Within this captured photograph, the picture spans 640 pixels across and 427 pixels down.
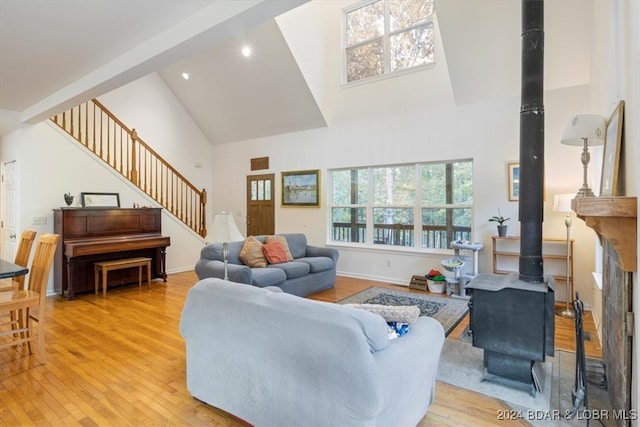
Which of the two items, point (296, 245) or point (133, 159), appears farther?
point (133, 159)

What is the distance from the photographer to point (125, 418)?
2.05m

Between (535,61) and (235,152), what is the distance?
639cm

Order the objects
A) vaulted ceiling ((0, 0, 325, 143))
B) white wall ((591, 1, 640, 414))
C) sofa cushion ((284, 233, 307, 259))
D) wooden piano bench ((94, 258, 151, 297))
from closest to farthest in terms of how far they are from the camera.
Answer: white wall ((591, 1, 640, 414)) → vaulted ceiling ((0, 0, 325, 143)) → wooden piano bench ((94, 258, 151, 297)) → sofa cushion ((284, 233, 307, 259))

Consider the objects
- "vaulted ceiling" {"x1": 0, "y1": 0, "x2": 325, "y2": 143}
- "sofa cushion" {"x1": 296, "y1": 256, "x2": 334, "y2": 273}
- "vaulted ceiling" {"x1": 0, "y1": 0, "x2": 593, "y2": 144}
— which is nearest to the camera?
"vaulted ceiling" {"x1": 0, "y1": 0, "x2": 325, "y2": 143}

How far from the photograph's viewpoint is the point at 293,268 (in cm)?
464

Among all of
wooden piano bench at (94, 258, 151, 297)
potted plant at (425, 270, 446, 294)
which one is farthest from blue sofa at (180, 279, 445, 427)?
wooden piano bench at (94, 258, 151, 297)

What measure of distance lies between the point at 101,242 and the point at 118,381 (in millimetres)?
3026

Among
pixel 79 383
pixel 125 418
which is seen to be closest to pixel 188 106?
pixel 79 383

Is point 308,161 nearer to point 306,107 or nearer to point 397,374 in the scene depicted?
point 306,107

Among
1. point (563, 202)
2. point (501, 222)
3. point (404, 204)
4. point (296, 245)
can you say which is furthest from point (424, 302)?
point (296, 245)

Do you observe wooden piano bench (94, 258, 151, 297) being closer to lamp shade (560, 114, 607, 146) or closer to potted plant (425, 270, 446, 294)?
potted plant (425, 270, 446, 294)

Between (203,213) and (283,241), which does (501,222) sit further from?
(203,213)

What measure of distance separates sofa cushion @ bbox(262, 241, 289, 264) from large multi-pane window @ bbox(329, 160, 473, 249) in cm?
165

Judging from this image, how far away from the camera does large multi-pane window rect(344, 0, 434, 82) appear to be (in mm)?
5227
